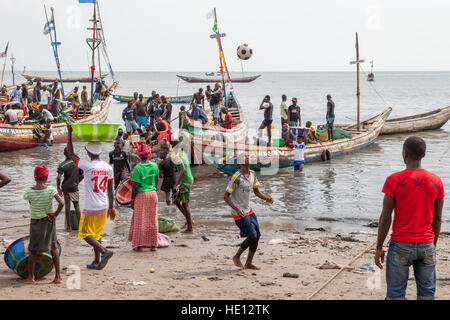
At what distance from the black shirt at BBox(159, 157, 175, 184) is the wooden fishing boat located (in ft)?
81.5

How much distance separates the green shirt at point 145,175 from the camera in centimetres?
841

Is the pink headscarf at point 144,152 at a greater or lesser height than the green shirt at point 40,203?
greater

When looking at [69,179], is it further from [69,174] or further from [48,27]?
[48,27]

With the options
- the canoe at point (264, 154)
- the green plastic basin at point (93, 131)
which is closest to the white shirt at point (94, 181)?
the green plastic basin at point (93, 131)

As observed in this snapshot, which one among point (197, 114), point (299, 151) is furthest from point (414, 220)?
point (197, 114)

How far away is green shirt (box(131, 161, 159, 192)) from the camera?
8.41 metres

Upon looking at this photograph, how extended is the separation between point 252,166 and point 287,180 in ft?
6.13

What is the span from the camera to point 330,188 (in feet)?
56.2

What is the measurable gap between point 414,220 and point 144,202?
4.74 m

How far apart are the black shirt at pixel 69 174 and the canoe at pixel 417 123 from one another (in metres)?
26.6

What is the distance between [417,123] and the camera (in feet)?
115

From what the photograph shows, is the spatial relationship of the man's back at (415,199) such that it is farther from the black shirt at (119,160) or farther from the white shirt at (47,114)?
the white shirt at (47,114)

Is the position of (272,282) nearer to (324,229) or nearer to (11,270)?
(11,270)
